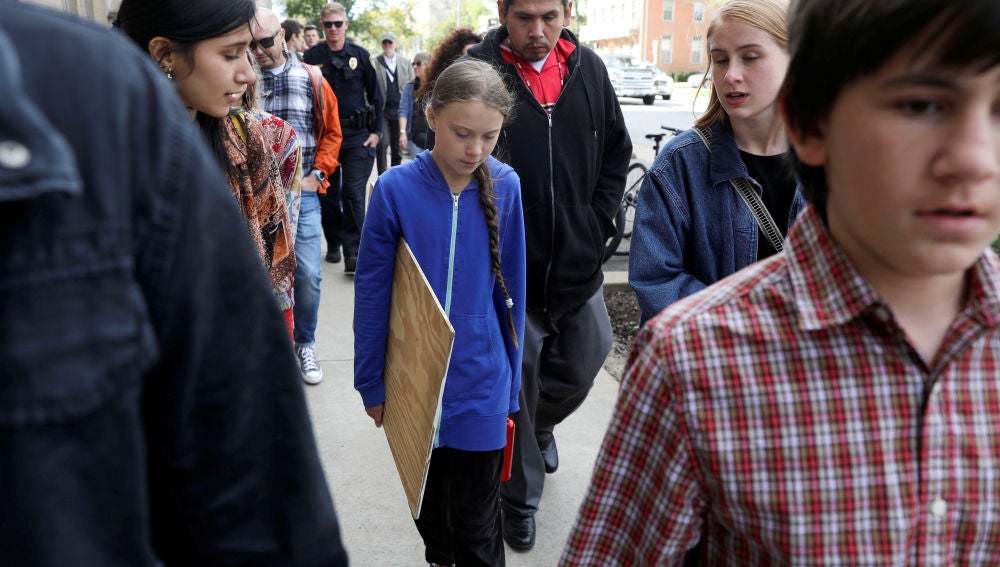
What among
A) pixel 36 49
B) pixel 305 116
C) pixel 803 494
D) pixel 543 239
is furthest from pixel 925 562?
pixel 305 116

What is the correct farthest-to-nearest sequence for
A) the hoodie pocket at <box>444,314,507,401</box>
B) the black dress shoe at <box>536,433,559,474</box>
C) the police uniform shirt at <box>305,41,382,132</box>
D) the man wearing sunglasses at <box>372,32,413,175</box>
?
the man wearing sunglasses at <box>372,32,413,175</box>, the police uniform shirt at <box>305,41,382,132</box>, the black dress shoe at <box>536,433,559,474</box>, the hoodie pocket at <box>444,314,507,401</box>

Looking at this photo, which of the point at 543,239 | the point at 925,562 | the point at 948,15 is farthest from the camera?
the point at 543,239

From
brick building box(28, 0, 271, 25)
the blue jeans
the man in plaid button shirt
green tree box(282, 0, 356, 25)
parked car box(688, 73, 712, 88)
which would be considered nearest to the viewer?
the man in plaid button shirt

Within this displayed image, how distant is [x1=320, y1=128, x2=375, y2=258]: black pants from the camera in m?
7.85

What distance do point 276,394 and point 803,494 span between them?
72 cm

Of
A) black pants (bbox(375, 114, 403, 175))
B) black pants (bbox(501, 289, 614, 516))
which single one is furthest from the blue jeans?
black pants (bbox(375, 114, 403, 175))

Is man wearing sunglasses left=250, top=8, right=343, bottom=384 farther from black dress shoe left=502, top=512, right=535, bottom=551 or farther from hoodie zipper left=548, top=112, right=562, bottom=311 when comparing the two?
hoodie zipper left=548, top=112, right=562, bottom=311

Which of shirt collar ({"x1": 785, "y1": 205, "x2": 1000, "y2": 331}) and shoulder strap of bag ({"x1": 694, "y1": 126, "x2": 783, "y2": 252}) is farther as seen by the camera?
shoulder strap of bag ({"x1": 694, "y1": 126, "x2": 783, "y2": 252})

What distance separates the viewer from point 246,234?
3.19 feet

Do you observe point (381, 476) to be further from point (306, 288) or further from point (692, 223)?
point (692, 223)

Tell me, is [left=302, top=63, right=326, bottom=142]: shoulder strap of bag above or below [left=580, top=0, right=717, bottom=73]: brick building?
above

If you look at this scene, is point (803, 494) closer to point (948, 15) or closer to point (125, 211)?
point (948, 15)

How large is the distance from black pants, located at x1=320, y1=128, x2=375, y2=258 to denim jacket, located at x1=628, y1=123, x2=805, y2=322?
5.38 metres

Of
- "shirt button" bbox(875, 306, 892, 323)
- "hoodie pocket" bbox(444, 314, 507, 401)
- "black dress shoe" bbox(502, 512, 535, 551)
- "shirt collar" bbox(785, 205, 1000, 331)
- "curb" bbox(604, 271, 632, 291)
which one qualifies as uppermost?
"shirt collar" bbox(785, 205, 1000, 331)
